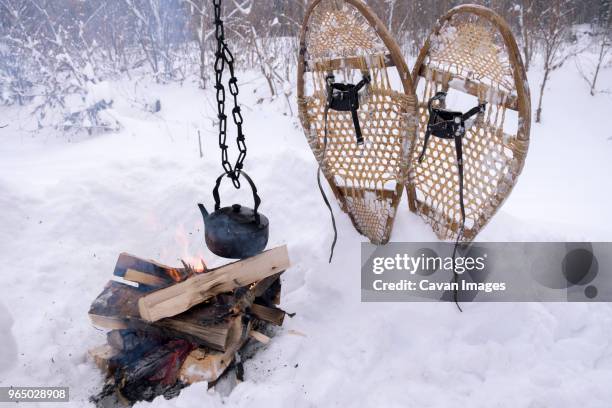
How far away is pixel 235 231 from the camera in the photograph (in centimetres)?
189

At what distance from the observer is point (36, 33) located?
348 inches

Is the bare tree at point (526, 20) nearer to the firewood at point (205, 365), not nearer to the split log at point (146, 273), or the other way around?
the split log at point (146, 273)

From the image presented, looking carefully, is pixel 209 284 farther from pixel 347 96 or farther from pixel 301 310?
pixel 347 96

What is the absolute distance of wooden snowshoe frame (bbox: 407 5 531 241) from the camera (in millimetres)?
1933

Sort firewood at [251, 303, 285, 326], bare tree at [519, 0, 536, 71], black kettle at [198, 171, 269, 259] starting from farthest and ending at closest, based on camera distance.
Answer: bare tree at [519, 0, 536, 71] < firewood at [251, 303, 285, 326] < black kettle at [198, 171, 269, 259]

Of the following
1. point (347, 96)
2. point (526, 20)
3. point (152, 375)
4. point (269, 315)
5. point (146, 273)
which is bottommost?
point (152, 375)

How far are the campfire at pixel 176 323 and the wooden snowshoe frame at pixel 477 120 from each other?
1021mm

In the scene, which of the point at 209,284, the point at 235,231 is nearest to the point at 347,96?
the point at 235,231

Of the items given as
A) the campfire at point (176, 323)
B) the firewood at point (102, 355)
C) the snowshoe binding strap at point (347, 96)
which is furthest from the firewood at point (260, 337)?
the snowshoe binding strap at point (347, 96)

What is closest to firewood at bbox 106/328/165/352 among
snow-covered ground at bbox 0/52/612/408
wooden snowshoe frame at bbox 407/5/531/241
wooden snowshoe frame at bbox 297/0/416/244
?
snow-covered ground at bbox 0/52/612/408

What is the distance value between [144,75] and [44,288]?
777 centimetres

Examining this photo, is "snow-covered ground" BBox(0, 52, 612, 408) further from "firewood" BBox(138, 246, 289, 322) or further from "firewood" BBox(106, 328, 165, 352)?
"firewood" BBox(138, 246, 289, 322)

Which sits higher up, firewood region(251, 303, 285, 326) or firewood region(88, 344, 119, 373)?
firewood region(251, 303, 285, 326)

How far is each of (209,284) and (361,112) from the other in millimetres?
1312
